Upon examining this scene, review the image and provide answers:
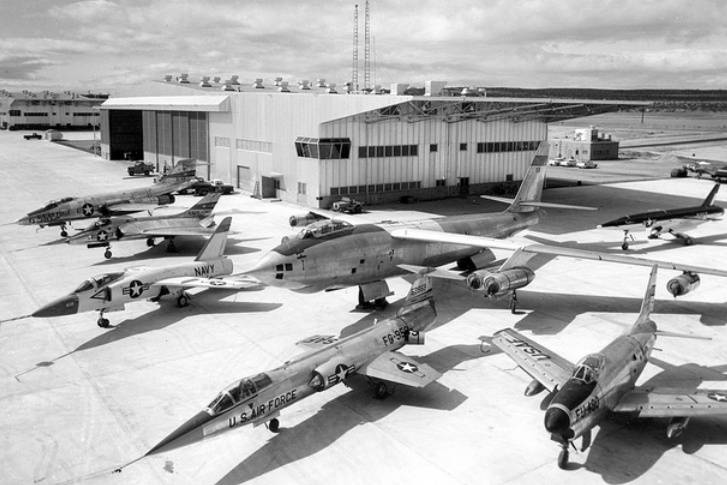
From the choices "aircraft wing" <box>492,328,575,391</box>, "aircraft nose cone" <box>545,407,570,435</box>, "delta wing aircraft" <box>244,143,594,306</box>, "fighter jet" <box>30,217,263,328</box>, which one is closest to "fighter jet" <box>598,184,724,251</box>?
"delta wing aircraft" <box>244,143,594,306</box>

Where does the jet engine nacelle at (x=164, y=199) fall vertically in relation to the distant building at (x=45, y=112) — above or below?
below

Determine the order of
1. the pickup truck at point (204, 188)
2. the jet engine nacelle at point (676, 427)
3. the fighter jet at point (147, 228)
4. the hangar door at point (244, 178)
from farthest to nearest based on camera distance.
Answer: the hangar door at point (244, 178)
the pickup truck at point (204, 188)
the fighter jet at point (147, 228)
the jet engine nacelle at point (676, 427)

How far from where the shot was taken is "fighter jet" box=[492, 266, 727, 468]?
46.1 feet

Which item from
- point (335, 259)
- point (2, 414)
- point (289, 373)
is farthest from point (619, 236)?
point (2, 414)

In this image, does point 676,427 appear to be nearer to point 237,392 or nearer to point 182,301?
point 237,392

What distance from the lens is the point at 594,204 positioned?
5491 cm

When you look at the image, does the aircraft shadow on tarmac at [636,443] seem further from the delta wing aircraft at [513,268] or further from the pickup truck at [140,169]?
the pickup truck at [140,169]

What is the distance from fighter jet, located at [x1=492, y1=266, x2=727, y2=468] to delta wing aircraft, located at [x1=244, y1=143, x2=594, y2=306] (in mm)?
8796

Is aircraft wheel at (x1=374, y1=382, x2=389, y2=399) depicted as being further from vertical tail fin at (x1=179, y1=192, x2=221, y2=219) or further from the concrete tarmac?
vertical tail fin at (x1=179, y1=192, x2=221, y2=219)

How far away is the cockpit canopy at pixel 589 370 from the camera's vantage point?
14.9m

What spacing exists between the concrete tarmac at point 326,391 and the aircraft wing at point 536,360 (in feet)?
3.96

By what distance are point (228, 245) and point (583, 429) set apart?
27588 millimetres

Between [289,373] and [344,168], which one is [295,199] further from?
[289,373]

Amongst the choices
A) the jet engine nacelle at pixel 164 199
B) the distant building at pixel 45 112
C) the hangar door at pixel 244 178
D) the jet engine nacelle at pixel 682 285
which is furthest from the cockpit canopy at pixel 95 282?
the distant building at pixel 45 112
